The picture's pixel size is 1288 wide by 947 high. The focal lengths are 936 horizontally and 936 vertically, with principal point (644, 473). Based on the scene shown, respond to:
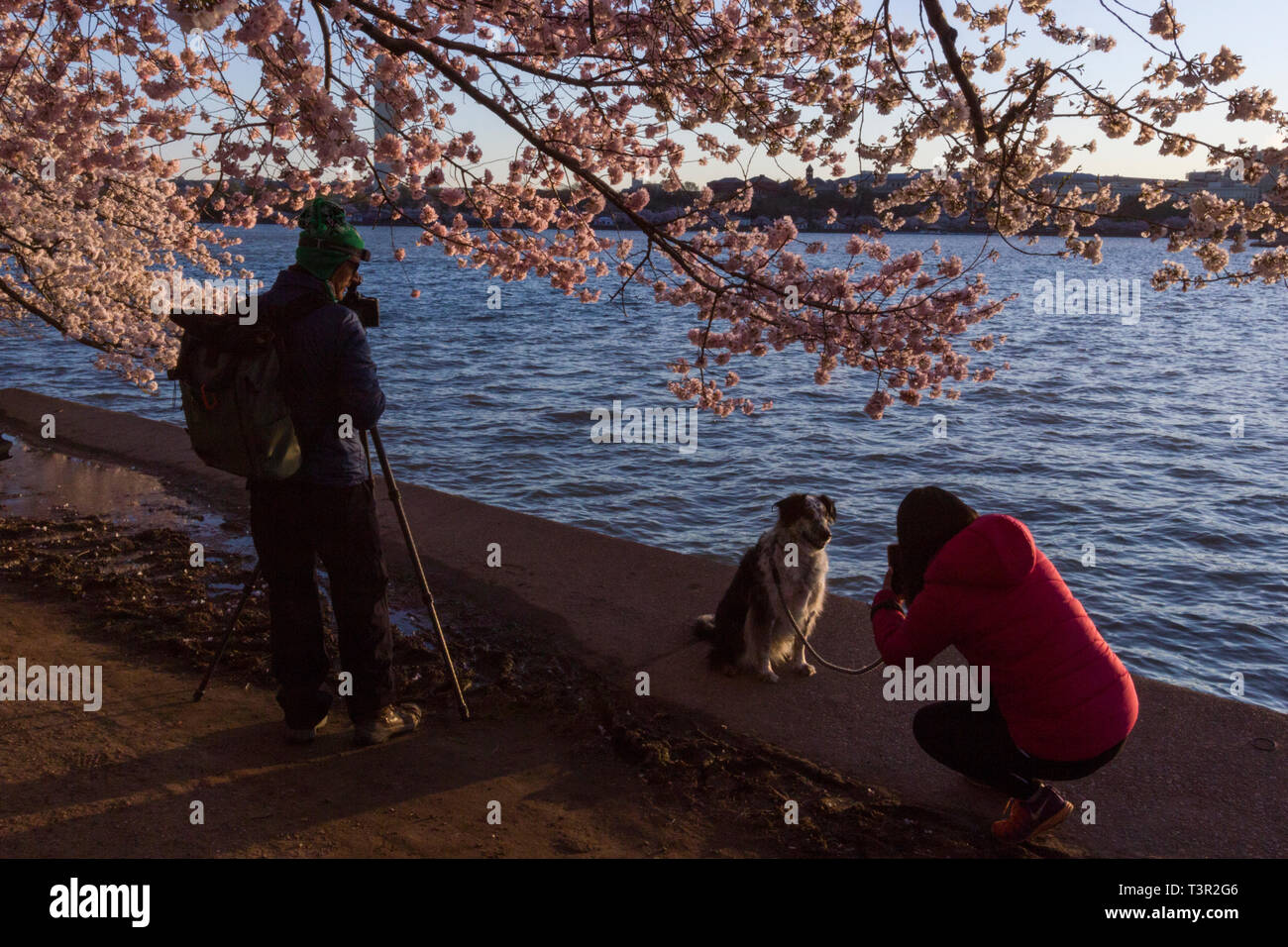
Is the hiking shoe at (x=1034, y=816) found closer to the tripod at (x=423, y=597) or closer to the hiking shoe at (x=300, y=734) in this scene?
the tripod at (x=423, y=597)

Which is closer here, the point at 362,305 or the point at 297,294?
the point at 297,294

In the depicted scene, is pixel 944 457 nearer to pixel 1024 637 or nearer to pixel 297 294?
pixel 1024 637

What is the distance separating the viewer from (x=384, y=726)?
5367mm

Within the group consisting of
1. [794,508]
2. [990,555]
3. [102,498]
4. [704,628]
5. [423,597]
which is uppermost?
[990,555]

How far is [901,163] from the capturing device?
21.8 feet

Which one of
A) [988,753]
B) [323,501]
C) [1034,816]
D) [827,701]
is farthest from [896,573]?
[323,501]

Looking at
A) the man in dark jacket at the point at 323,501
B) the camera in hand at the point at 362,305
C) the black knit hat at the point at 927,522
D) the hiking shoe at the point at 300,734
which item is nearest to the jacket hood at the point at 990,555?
the black knit hat at the point at 927,522

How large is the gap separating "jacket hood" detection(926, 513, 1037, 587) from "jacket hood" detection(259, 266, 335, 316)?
10.8ft

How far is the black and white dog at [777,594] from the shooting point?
6.51 metres

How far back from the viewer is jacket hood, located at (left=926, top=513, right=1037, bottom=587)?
155 inches

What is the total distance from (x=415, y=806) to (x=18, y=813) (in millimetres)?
1820

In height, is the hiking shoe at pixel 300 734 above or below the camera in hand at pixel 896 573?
below

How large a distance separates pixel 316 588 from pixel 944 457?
1566cm

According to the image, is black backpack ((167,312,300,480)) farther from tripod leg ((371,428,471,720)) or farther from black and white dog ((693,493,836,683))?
black and white dog ((693,493,836,683))
